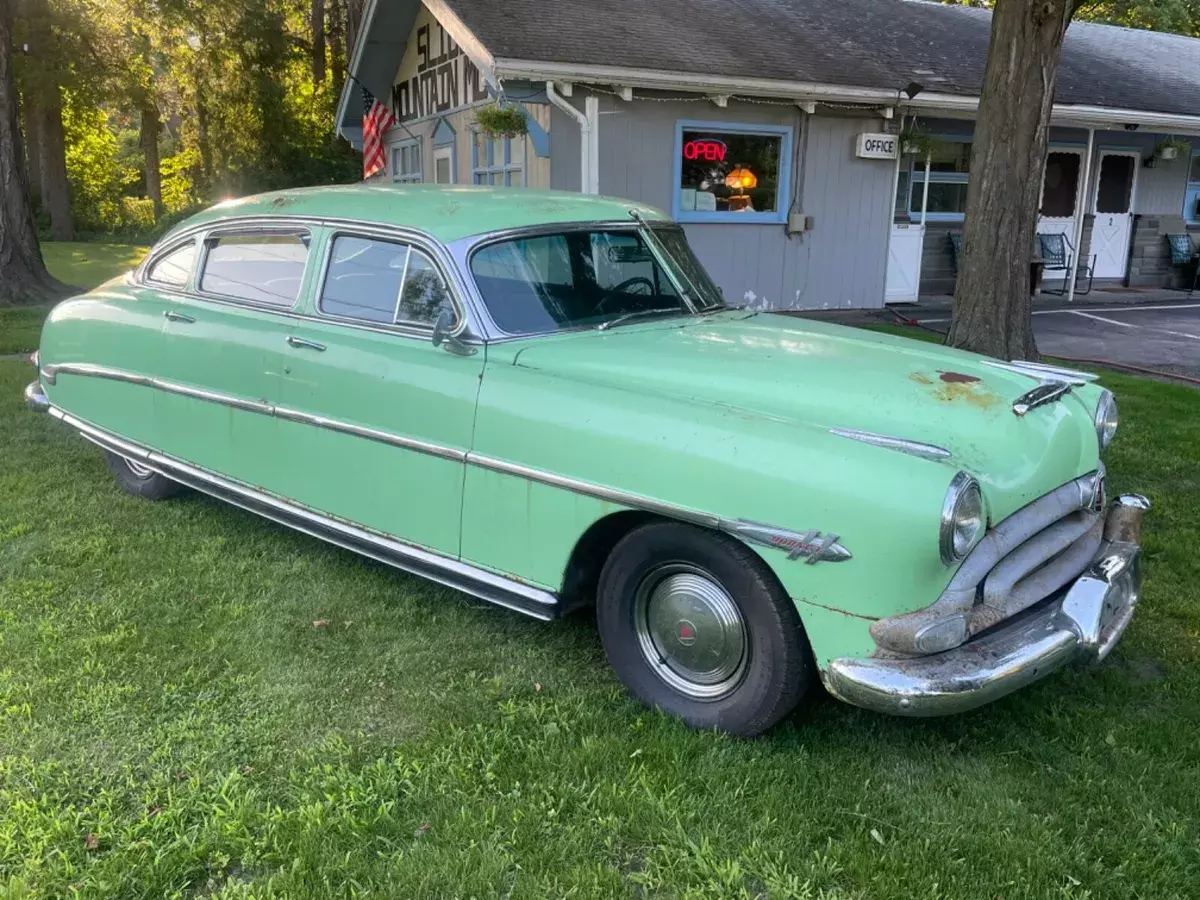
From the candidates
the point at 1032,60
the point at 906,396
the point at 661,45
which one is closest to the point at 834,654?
the point at 906,396

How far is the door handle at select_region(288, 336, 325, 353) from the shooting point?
3965 millimetres

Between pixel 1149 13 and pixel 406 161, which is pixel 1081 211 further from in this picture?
pixel 1149 13

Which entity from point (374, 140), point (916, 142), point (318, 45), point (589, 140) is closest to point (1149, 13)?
point (916, 142)

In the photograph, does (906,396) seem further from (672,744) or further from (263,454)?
(263,454)

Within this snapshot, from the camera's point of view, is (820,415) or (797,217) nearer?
(820,415)

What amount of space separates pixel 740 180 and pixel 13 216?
30.8 feet

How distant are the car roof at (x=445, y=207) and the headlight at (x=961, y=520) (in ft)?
6.63

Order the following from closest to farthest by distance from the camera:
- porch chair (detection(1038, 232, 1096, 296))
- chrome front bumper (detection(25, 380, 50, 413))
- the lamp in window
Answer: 1. chrome front bumper (detection(25, 380, 50, 413))
2. the lamp in window
3. porch chair (detection(1038, 232, 1096, 296))

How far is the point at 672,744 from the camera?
3.01 metres

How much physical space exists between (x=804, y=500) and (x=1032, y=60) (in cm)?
580

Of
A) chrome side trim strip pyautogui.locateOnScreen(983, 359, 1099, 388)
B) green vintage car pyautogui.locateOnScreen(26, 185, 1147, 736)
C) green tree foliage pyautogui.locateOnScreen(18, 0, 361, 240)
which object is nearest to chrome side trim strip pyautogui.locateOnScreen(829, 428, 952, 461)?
green vintage car pyautogui.locateOnScreen(26, 185, 1147, 736)

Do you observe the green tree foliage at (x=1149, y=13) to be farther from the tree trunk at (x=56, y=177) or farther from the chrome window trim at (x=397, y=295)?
the chrome window trim at (x=397, y=295)

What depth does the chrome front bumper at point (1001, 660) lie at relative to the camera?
2.59m

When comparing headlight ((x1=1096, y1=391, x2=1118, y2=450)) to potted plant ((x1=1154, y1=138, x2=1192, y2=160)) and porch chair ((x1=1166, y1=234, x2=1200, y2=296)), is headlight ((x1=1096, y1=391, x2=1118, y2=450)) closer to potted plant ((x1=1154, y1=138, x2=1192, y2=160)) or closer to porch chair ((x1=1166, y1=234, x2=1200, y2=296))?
potted plant ((x1=1154, y1=138, x2=1192, y2=160))
